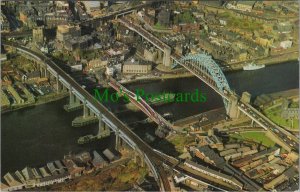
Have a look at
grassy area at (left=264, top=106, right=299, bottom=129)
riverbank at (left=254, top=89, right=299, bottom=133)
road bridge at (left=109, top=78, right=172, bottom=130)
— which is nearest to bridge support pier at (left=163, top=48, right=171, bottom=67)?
road bridge at (left=109, top=78, right=172, bottom=130)

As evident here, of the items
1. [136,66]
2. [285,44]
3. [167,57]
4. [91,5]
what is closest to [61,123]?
[136,66]

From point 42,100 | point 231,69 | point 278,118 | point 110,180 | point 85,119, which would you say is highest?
point 231,69

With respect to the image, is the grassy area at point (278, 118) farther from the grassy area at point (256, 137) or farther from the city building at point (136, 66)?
the city building at point (136, 66)

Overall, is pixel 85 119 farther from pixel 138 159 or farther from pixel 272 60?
pixel 272 60

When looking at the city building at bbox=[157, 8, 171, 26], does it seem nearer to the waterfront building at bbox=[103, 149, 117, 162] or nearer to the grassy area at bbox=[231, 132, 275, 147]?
the grassy area at bbox=[231, 132, 275, 147]

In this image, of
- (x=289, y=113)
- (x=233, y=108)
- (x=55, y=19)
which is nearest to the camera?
(x=289, y=113)

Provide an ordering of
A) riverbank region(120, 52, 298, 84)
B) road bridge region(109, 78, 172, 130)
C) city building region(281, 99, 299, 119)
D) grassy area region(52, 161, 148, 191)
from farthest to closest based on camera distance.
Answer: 1. riverbank region(120, 52, 298, 84)
2. city building region(281, 99, 299, 119)
3. road bridge region(109, 78, 172, 130)
4. grassy area region(52, 161, 148, 191)

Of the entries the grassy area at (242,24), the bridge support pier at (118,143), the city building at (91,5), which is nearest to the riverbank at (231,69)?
the grassy area at (242,24)
